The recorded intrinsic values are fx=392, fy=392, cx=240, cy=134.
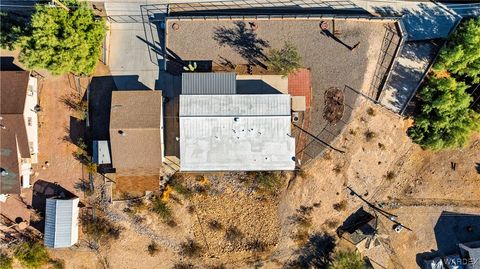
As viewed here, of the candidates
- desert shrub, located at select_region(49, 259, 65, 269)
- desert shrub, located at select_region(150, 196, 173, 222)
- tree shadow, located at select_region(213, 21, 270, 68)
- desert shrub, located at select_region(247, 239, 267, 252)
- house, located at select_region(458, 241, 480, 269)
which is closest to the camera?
house, located at select_region(458, 241, 480, 269)

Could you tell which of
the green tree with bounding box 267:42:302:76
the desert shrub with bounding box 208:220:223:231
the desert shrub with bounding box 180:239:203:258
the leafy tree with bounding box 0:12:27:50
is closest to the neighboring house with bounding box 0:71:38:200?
the leafy tree with bounding box 0:12:27:50

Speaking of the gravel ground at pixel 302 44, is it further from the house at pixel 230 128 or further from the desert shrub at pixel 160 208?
the desert shrub at pixel 160 208

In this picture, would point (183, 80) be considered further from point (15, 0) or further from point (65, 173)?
point (15, 0)

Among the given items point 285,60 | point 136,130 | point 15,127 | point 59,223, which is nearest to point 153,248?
point 59,223

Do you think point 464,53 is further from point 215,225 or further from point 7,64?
point 7,64

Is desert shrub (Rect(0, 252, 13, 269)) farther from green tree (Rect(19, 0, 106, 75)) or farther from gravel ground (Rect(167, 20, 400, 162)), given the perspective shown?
gravel ground (Rect(167, 20, 400, 162))
